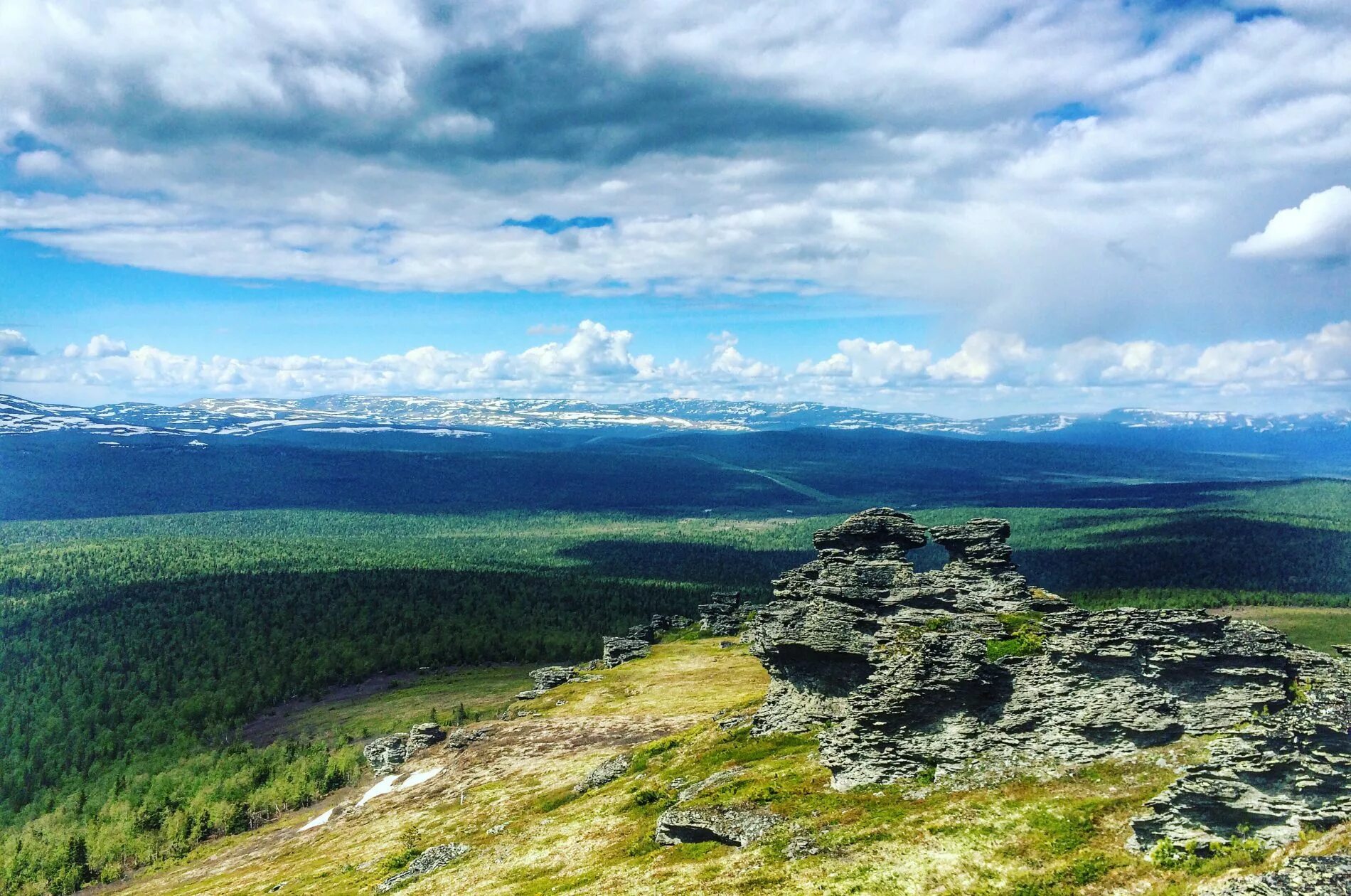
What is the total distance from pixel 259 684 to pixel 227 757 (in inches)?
1642

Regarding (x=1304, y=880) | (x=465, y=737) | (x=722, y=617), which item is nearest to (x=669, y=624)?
(x=722, y=617)

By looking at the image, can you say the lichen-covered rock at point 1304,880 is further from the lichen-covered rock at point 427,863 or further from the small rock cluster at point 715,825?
the lichen-covered rock at point 427,863

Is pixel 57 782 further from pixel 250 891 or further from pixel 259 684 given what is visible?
pixel 250 891

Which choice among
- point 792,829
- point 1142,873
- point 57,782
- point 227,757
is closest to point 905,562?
point 792,829

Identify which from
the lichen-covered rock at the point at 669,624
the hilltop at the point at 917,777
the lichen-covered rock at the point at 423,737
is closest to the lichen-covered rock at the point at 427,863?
the hilltop at the point at 917,777

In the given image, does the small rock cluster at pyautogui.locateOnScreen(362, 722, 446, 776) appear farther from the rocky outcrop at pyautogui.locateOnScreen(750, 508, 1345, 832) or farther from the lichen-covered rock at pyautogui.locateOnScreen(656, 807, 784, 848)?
the rocky outcrop at pyautogui.locateOnScreen(750, 508, 1345, 832)

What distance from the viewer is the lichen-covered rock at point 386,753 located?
111 meters

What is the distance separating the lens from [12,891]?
9144 cm

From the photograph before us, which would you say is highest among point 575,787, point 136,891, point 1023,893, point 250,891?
point 1023,893

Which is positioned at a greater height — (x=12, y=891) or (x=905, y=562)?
(x=905, y=562)

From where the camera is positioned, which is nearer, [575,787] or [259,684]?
[575,787]

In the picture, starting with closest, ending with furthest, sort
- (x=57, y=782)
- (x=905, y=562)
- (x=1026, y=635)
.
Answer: (x=1026, y=635) → (x=905, y=562) → (x=57, y=782)

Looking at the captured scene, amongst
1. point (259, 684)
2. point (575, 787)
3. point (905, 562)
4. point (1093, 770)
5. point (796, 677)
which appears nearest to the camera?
point (1093, 770)

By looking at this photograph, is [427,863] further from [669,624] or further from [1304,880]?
[669,624]
